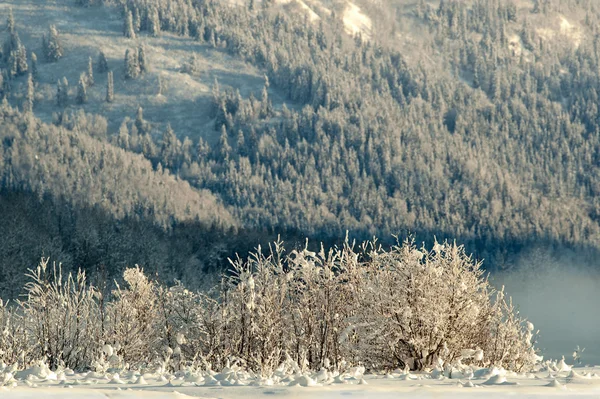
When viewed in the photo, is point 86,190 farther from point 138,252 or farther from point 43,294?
point 43,294

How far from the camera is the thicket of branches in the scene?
84.3 ft

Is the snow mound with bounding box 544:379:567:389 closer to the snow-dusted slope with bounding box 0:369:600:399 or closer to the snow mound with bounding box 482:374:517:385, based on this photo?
the snow-dusted slope with bounding box 0:369:600:399

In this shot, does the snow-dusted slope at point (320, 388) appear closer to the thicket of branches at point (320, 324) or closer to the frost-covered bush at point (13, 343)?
the thicket of branches at point (320, 324)

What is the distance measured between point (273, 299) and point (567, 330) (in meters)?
143

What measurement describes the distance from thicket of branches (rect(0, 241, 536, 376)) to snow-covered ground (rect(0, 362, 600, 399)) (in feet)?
18.8

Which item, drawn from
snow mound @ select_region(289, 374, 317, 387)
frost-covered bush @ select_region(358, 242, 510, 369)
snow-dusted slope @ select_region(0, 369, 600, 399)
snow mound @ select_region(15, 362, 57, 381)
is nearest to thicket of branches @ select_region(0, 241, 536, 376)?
frost-covered bush @ select_region(358, 242, 510, 369)

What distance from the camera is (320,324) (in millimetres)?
28531

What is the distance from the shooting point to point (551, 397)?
1448 centimetres

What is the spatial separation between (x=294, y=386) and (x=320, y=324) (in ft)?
43.6

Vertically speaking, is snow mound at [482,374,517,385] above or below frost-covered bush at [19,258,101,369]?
above

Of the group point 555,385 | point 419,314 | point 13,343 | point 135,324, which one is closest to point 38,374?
point 555,385

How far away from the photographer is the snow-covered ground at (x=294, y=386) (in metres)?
14.6

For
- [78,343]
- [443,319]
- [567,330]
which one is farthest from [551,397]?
[567,330]

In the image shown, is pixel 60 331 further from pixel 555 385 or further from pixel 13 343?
pixel 555 385
